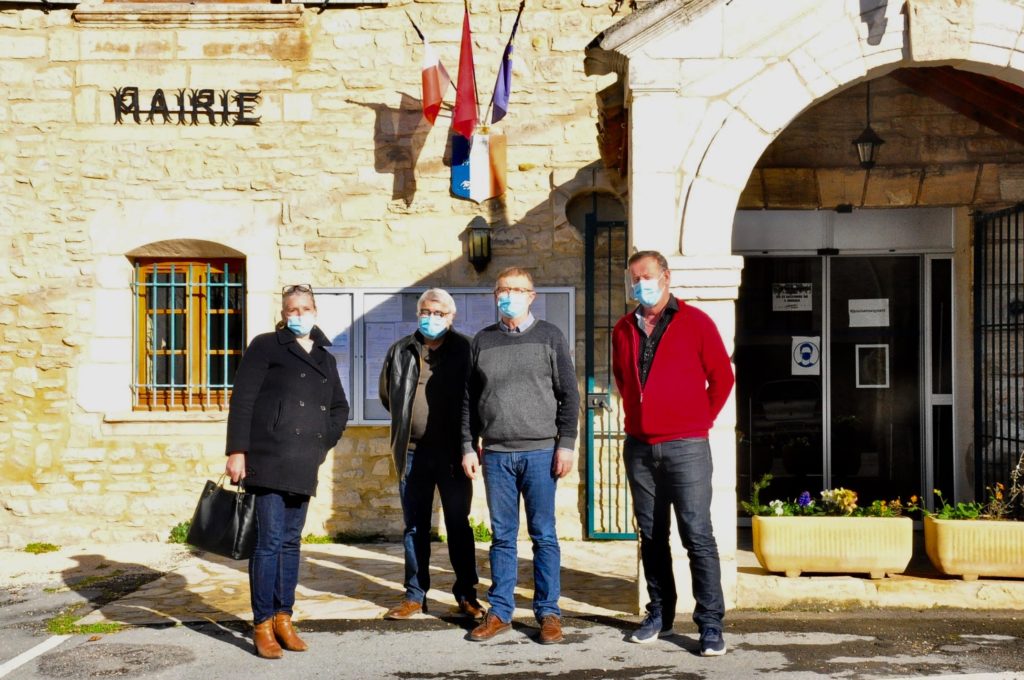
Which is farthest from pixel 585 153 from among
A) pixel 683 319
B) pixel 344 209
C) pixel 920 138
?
pixel 683 319

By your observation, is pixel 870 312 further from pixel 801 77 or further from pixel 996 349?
pixel 801 77

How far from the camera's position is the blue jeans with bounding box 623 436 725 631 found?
530 centimetres

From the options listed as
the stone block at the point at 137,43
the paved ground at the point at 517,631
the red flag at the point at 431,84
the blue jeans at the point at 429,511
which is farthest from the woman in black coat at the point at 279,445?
the stone block at the point at 137,43

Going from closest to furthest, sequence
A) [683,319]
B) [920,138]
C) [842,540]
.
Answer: [683,319] → [842,540] → [920,138]

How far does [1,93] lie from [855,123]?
20.6ft

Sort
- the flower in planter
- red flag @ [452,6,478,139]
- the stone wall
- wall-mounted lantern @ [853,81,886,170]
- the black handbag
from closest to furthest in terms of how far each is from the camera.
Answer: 1. the black handbag
2. the flower in planter
3. wall-mounted lantern @ [853,81,886,170]
4. red flag @ [452,6,478,139]
5. the stone wall

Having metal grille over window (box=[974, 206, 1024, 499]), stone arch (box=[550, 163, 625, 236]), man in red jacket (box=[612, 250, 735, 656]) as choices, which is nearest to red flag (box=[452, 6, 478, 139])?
stone arch (box=[550, 163, 625, 236])

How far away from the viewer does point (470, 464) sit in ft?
18.7

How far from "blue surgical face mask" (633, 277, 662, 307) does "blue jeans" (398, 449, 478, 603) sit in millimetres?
1307

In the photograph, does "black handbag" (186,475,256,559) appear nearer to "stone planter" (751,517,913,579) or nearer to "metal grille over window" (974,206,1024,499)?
"stone planter" (751,517,913,579)

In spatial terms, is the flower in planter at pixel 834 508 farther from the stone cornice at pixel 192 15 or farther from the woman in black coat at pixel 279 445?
the stone cornice at pixel 192 15

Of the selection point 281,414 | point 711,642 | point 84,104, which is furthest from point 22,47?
point 711,642

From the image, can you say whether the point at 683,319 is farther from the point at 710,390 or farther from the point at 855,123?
the point at 855,123

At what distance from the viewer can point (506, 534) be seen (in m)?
5.59
